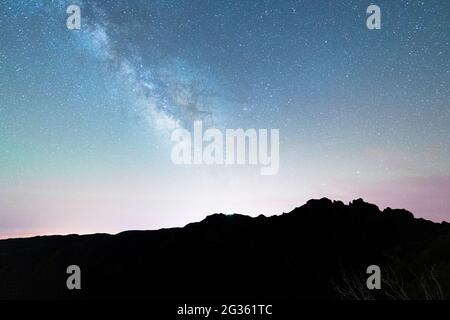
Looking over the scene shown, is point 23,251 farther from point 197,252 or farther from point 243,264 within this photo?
point 243,264

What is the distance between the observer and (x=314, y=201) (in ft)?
201

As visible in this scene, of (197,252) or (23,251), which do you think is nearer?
(197,252)

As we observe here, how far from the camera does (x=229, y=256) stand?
50.1 metres

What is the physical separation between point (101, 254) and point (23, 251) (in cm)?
1344

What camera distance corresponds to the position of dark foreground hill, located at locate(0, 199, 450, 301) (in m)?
44.1

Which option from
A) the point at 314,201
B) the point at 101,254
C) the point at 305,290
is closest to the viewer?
the point at 305,290

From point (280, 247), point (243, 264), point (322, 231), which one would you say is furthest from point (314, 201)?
point (243, 264)

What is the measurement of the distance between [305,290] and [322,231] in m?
A: 13.5

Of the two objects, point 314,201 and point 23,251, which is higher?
point 314,201

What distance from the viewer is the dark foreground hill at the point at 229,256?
145 feet

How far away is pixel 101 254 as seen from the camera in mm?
50938
